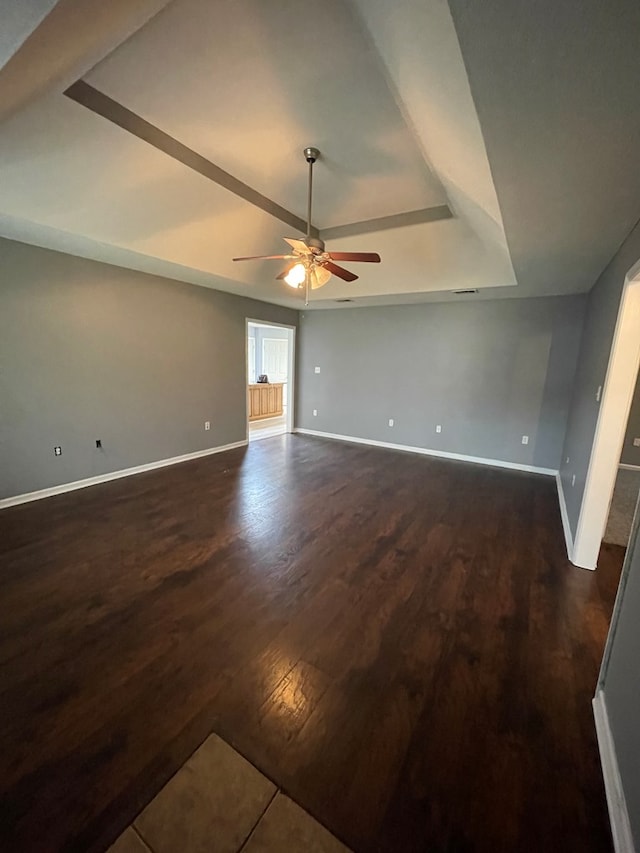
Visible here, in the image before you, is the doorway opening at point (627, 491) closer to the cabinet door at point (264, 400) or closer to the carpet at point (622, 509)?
the carpet at point (622, 509)

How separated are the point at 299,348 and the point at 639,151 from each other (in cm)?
543

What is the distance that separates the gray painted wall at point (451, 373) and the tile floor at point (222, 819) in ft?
15.7

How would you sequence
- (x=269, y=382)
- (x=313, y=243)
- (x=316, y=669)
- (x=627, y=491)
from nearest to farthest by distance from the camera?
1. (x=316, y=669)
2. (x=313, y=243)
3. (x=627, y=491)
4. (x=269, y=382)

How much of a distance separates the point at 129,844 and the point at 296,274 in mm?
3116

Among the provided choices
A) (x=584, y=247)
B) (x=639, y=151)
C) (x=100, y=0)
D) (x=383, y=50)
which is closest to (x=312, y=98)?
(x=383, y=50)

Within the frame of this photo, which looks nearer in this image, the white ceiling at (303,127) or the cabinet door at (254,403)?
the white ceiling at (303,127)

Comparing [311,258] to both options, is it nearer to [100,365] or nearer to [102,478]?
[100,365]

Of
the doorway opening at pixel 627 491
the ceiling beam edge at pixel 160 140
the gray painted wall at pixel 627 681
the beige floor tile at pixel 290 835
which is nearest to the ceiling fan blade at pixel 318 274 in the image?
the ceiling beam edge at pixel 160 140

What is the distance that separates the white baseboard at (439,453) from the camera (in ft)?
15.4

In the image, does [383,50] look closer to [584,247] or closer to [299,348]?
[584,247]

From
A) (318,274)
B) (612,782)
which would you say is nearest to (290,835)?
(612,782)

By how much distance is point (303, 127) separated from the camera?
2.09 m

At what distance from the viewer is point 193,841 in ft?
3.33

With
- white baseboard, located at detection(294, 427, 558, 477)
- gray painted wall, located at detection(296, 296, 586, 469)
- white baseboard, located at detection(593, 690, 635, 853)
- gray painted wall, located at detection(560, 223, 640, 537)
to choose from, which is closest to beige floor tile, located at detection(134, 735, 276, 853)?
white baseboard, located at detection(593, 690, 635, 853)
